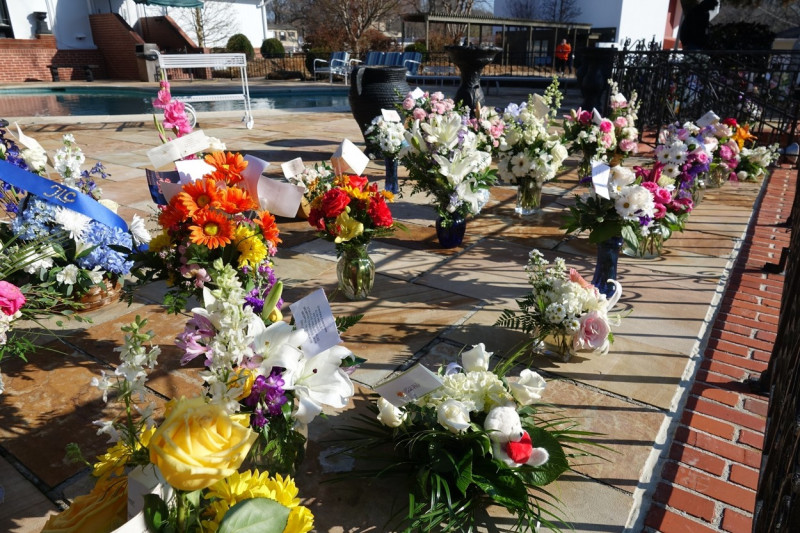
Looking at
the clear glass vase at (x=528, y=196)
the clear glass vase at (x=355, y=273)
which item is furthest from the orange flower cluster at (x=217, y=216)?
→ the clear glass vase at (x=528, y=196)

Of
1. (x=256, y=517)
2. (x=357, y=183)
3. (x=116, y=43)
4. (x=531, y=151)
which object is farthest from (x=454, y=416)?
(x=116, y=43)

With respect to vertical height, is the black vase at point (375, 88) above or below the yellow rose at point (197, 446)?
above

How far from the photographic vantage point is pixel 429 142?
3805 millimetres

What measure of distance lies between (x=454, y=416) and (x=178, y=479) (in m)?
1.02

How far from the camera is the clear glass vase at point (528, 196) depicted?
485 centimetres

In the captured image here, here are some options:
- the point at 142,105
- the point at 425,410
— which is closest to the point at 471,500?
the point at 425,410

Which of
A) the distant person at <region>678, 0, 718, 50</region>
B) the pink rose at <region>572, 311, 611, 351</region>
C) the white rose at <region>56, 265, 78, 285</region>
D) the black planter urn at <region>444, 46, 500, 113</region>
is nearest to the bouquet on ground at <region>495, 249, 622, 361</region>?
the pink rose at <region>572, 311, 611, 351</region>

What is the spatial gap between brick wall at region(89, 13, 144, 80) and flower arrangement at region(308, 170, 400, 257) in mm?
21509

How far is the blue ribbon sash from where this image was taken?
281 cm

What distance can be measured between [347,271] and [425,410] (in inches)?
60.2

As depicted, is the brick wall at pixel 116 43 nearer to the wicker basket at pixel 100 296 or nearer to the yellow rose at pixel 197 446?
the wicker basket at pixel 100 296

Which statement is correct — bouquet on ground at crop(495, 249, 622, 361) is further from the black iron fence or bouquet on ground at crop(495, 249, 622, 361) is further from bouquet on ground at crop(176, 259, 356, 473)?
the black iron fence

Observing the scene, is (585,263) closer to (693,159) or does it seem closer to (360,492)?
(693,159)

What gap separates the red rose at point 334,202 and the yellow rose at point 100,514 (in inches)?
70.8
